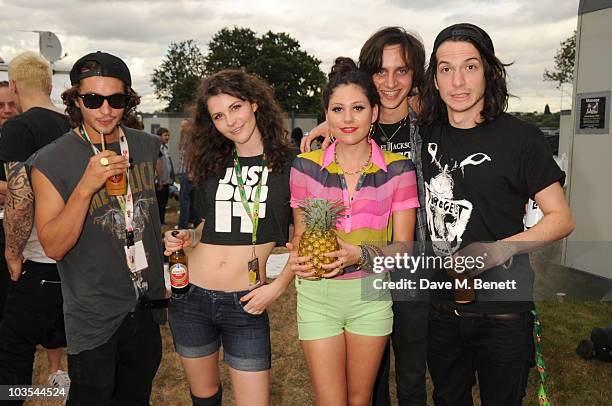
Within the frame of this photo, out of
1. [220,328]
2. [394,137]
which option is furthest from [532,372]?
[220,328]

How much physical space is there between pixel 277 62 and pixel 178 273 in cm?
6825

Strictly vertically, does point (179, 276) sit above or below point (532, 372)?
above

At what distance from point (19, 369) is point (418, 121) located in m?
3.65

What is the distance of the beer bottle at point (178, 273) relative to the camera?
3105mm

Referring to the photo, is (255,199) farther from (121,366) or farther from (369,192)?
(121,366)

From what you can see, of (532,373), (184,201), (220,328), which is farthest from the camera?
(184,201)

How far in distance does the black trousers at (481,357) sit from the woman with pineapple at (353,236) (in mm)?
360

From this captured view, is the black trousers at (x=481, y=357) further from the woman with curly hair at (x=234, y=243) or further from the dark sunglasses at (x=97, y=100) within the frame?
the dark sunglasses at (x=97, y=100)

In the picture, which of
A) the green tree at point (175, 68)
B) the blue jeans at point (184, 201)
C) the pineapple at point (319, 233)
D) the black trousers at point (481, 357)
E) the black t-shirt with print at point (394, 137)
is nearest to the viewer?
the pineapple at point (319, 233)

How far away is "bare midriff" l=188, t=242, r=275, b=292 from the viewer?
315cm

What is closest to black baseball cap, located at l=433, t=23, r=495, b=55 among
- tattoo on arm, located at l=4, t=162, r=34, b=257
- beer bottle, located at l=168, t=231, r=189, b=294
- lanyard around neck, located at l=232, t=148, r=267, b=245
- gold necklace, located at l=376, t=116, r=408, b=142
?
gold necklace, located at l=376, t=116, r=408, b=142

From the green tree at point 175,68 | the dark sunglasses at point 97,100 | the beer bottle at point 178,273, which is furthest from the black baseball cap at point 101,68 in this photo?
the green tree at point 175,68

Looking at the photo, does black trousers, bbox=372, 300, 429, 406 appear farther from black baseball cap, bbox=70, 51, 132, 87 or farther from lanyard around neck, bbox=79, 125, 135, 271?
black baseball cap, bbox=70, 51, 132, 87

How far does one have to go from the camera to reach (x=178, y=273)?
310 cm
